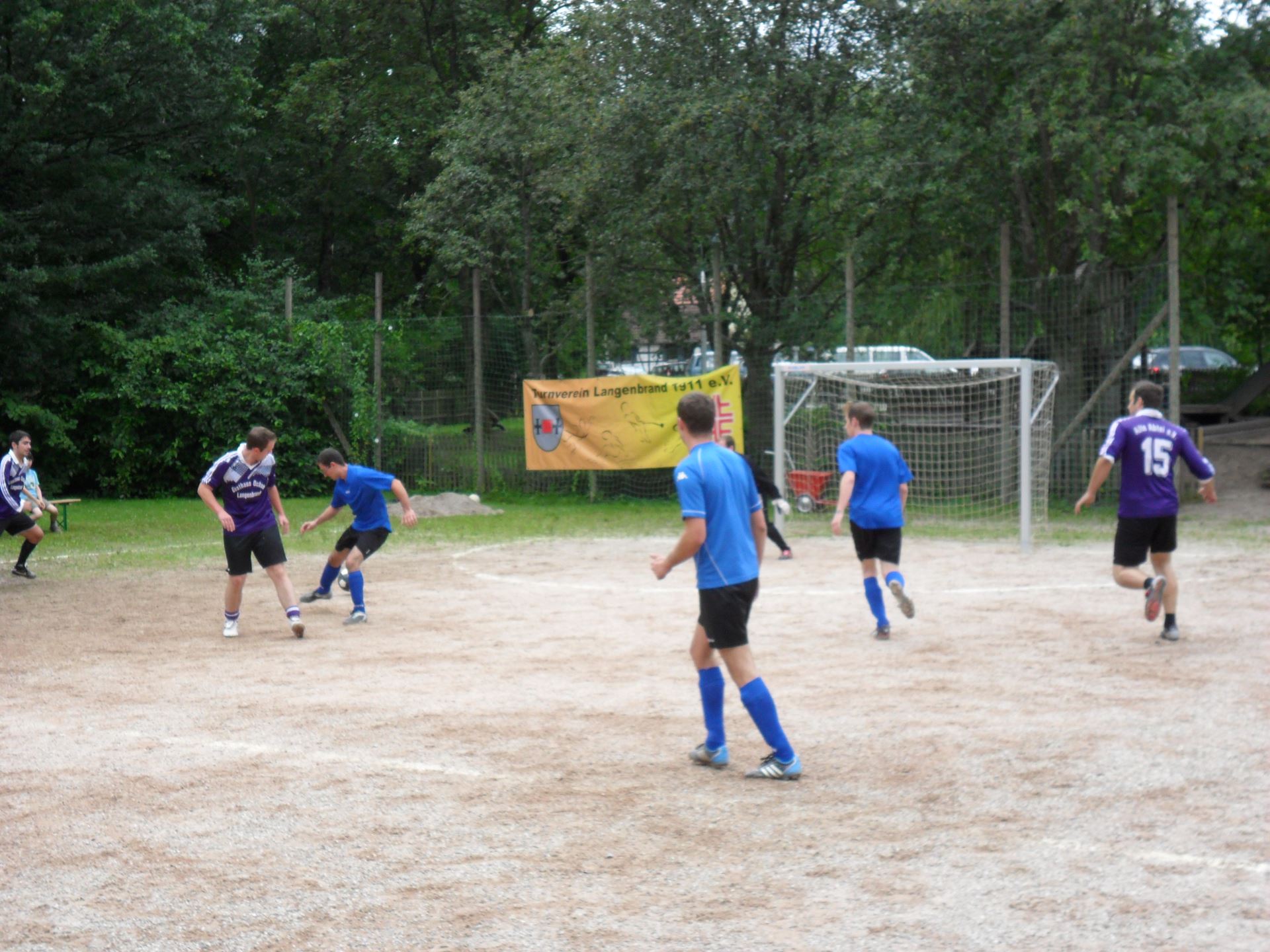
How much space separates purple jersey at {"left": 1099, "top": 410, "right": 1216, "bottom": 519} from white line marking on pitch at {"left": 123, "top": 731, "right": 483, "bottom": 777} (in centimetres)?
532

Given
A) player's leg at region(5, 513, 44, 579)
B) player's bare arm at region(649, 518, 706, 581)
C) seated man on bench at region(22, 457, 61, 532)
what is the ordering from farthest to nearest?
seated man on bench at region(22, 457, 61, 532) → player's leg at region(5, 513, 44, 579) → player's bare arm at region(649, 518, 706, 581)

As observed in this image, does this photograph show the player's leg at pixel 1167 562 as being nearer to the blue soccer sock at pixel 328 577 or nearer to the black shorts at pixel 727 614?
the black shorts at pixel 727 614

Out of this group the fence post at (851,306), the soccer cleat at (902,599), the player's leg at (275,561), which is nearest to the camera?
the soccer cleat at (902,599)

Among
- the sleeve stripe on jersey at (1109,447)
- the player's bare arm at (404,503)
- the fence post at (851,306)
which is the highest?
the fence post at (851,306)

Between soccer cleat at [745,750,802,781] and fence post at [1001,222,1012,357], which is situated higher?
fence post at [1001,222,1012,357]

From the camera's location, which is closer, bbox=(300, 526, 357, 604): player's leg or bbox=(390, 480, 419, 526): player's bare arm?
bbox=(390, 480, 419, 526): player's bare arm

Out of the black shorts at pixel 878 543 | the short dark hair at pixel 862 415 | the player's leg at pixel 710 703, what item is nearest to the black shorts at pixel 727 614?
the player's leg at pixel 710 703

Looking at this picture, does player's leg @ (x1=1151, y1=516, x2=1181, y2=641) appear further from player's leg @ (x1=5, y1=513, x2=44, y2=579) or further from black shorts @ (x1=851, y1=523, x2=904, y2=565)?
player's leg @ (x1=5, y1=513, x2=44, y2=579)

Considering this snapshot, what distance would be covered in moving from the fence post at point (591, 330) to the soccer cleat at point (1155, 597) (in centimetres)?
1207

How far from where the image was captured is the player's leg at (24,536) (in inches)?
541

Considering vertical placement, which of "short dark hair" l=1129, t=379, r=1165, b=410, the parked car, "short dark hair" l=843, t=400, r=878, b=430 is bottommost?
"short dark hair" l=843, t=400, r=878, b=430

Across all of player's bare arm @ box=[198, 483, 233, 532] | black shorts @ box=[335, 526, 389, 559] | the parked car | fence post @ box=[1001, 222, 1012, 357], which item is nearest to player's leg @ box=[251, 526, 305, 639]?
Result: player's bare arm @ box=[198, 483, 233, 532]

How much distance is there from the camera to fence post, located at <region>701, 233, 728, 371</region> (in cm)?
1956

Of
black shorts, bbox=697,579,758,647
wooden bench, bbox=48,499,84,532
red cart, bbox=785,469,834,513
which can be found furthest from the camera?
wooden bench, bbox=48,499,84,532
